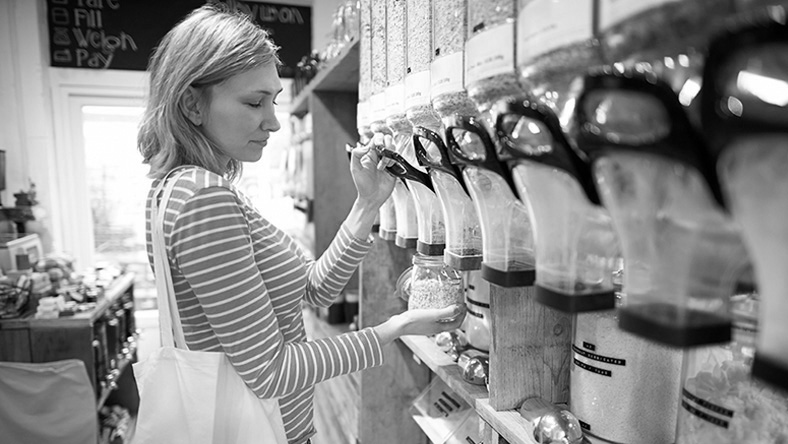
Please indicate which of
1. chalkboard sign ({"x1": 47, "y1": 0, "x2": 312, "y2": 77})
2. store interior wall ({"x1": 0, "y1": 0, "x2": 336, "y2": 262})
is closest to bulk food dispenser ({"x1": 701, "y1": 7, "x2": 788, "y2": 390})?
store interior wall ({"x1": 0, "y1": 0, "x2": 336, "y2": 262})

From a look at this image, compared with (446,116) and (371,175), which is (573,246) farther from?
(371,175)

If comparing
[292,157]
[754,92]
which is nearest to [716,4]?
[754,92]

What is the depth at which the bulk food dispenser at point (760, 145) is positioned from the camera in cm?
28

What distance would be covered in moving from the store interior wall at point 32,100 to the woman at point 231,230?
229cm

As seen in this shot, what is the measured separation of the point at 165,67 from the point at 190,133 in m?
0.12

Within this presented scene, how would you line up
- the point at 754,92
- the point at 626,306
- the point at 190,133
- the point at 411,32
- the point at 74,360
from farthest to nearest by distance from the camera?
the point at 74,360
the point at 190,133
the point at 411,32
the point at 626,306
the point at 754,92

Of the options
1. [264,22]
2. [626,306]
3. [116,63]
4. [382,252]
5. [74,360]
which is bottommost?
[74,360]

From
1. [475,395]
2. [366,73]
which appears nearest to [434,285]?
[475,395]

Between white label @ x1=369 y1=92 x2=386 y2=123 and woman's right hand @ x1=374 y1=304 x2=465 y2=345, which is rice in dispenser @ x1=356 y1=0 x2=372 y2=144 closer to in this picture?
white label @ x1=369 y1=92 x2=386 y2=123

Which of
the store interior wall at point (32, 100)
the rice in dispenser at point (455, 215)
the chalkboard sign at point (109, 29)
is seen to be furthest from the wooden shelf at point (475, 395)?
the chalkboard sign at point (109, 29)

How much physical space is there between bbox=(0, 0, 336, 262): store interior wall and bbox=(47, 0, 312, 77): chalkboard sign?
82 mm

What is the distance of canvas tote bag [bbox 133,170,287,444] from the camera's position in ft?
2.85

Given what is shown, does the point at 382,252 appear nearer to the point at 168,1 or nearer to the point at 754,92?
the point at 754,92

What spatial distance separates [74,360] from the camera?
7.04 ft
